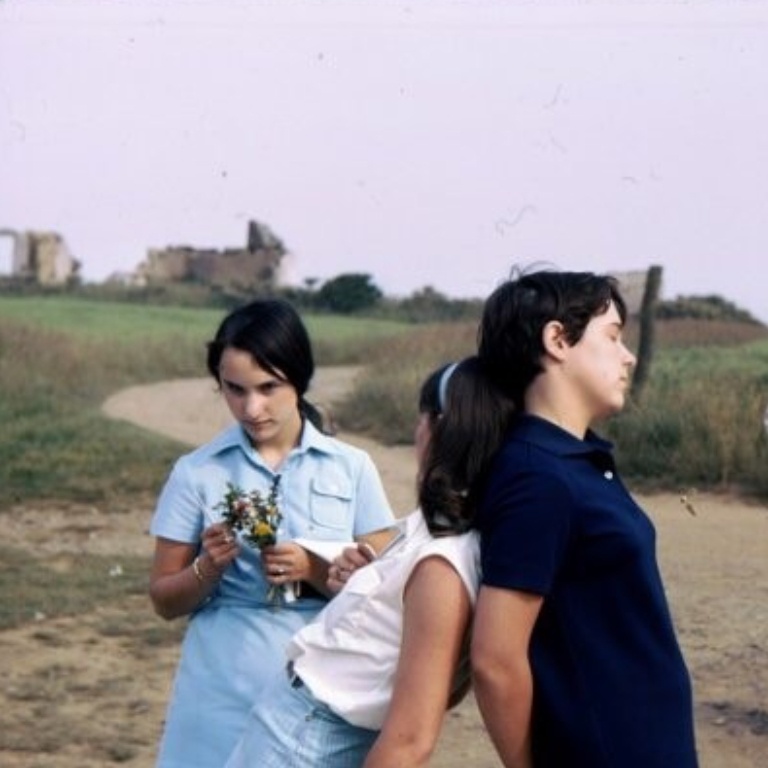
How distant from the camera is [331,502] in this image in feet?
11.0

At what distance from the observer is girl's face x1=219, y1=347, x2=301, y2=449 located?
3271 millimetres

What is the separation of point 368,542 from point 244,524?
0.29m

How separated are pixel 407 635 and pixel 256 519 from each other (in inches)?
35.4

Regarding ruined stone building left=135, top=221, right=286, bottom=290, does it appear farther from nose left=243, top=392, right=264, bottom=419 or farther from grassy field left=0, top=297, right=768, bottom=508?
nose left=243, top=392, right=264, bottom=419

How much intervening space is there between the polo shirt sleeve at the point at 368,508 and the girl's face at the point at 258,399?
154mm

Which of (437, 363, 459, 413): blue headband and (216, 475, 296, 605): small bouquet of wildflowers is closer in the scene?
(437, 363, 459, 413): blue headband

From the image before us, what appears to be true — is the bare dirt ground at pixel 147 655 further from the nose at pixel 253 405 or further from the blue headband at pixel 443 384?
the blue headband at pixel 443 384

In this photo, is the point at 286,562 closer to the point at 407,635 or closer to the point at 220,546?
the point at 220,546

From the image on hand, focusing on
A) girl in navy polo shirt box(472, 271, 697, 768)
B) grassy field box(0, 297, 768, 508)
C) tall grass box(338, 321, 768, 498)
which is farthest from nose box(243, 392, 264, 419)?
tall grass box(338, 321, 768, 498)

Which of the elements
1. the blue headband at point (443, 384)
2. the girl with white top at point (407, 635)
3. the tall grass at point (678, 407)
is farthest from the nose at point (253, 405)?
the tall grass at point (678, 407)

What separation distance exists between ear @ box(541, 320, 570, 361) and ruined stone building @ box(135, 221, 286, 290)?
14.5 m

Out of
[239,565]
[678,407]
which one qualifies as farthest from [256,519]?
[678,407]

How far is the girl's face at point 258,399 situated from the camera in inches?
129

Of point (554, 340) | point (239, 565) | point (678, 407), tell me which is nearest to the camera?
point (554, 340)
